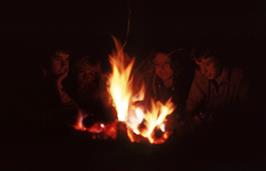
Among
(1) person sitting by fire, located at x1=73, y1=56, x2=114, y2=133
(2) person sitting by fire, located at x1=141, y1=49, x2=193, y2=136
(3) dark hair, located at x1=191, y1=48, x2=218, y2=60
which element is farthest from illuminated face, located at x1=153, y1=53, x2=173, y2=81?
(1) person sitting by fire, located at x1=73, y1=56, x2=114, y2=133

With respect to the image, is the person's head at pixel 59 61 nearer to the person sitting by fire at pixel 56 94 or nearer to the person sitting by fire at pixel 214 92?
the person sitting by fire at pixel 56 94

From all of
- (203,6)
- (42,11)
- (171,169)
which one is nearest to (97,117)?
(171,169)

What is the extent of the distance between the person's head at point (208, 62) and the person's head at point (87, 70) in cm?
44

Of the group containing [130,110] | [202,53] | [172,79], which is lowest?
[130,110]

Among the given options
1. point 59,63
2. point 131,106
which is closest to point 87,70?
point 59,63

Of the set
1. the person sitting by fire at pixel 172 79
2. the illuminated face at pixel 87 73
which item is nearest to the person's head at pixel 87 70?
the illuminated face at pixel 87 73

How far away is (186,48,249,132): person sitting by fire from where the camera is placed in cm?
216

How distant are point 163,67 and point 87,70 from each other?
34 centimetres

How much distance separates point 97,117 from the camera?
208cm

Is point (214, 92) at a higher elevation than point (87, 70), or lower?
lower

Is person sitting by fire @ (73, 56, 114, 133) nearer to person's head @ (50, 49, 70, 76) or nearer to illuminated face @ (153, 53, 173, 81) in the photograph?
person's head @ (50, 49, 70, 76)

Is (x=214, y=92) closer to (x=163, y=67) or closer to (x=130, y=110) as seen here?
(x=163, y=67)

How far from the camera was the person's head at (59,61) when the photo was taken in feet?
7.04

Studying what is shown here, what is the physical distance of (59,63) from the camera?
2.15 m
